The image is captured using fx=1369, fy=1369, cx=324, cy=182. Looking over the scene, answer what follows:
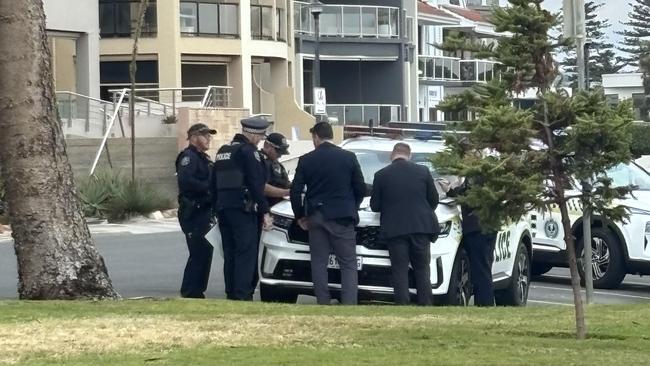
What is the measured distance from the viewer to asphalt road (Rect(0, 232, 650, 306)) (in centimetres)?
1533

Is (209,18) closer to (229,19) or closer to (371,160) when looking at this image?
(229,19)

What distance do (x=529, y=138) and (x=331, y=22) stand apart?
46.5 metres

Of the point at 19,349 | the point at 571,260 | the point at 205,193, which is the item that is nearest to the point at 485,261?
the point at 205,193

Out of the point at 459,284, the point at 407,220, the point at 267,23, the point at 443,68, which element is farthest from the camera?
the point at 443,68

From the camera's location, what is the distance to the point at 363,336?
29.8ft

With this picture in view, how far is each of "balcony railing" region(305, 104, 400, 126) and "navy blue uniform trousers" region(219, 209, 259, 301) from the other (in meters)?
40.1

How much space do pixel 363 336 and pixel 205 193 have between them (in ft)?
14.8

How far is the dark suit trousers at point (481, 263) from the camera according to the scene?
12812 mm

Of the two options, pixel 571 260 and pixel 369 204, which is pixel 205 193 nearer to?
pixel 369 204

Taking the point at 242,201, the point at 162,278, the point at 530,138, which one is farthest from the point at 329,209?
the point at 162,278

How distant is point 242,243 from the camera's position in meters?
12.9

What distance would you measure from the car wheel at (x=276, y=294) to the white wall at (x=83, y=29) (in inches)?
915

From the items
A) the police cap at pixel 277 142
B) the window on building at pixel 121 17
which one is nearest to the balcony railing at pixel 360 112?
the window on building at pixel 121 17

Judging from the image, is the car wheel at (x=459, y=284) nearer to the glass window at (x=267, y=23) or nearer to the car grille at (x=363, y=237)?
the car grille at (x=363, y=237)
